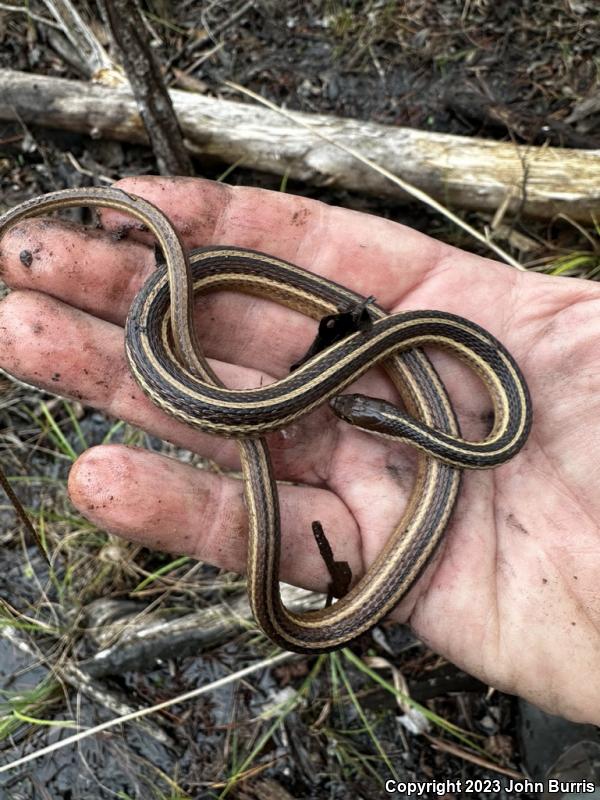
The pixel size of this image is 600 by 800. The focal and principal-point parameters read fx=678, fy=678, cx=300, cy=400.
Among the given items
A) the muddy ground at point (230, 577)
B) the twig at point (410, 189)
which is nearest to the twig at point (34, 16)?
the muddy ground at point (230, 577)

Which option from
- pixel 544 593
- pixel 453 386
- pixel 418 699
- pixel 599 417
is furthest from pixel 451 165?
pixel 418 699

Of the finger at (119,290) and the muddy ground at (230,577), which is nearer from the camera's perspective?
the finger at (119,290)

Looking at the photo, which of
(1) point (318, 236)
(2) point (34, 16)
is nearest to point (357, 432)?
(1) point (318, 236)

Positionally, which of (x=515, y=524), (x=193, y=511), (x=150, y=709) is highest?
(x=193, y=511)

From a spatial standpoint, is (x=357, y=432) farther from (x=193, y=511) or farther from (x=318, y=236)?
(x=318, y=236)

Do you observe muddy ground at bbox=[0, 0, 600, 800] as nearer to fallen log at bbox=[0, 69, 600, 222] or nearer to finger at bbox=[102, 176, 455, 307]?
fallen log at bbox=[0, 69, 600, 222]

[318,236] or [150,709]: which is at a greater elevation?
[318,236]

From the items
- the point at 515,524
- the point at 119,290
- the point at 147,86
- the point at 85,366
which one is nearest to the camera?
the point at 85,366

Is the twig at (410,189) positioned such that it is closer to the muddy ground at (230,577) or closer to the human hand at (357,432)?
the muddy ground at (230,577)
